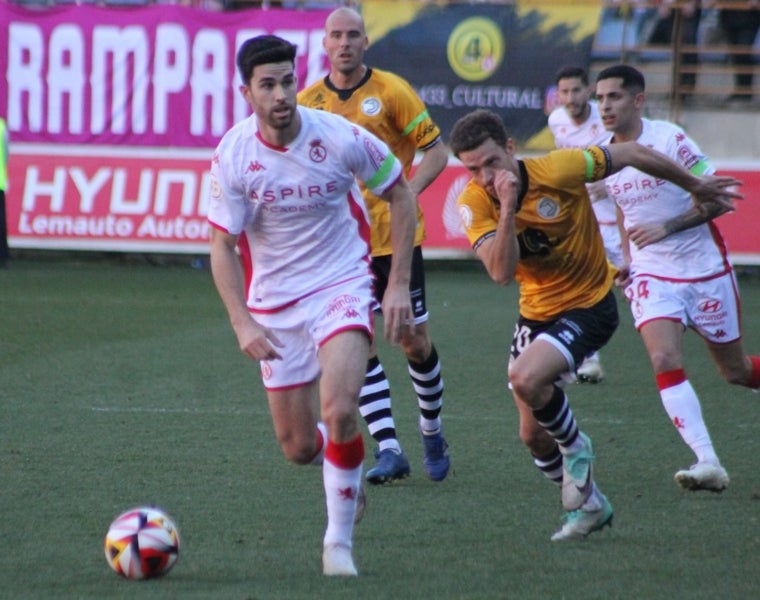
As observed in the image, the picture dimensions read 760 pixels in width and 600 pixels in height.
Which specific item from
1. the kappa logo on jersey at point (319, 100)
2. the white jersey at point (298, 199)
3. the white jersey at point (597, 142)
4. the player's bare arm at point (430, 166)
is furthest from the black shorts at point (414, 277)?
the white jersey at point (597, 142)

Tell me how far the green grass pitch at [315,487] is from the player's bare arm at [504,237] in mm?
1061

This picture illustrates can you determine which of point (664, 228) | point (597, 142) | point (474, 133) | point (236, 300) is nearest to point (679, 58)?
point (597, 142)

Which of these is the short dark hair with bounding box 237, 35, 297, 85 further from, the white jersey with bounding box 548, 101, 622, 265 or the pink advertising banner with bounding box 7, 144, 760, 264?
the pink advertising banner with bounding box 7, 144, 760, 264

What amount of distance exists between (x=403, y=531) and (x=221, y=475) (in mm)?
1369

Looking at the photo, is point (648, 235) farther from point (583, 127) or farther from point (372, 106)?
point (583, 127)

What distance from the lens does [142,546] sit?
193 inches

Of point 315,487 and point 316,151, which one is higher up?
point 316,151

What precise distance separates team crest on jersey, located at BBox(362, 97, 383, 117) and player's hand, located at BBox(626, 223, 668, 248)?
1430 mm

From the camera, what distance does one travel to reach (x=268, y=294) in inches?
219

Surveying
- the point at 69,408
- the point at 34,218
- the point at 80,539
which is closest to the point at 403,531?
the point at 80,539

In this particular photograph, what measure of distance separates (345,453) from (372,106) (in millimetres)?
2569

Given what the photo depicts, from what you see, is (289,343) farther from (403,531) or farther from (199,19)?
(199,19)

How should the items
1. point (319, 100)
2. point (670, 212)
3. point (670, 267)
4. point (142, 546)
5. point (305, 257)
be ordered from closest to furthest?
point (142, 546) < point (305, 257) < point (670, 267) < point (670, 212) < point (319, 100)

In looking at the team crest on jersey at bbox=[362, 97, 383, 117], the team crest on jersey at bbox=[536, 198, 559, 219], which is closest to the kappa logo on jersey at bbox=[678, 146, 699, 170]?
the team crest on jersey at bbox=[536, 198, 559, 219]
